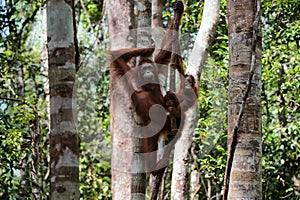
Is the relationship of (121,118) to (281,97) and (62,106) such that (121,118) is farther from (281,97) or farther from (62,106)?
(281,97)

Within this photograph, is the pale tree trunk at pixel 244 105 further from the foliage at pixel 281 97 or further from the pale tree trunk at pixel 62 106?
the foliage at pixel 281 97

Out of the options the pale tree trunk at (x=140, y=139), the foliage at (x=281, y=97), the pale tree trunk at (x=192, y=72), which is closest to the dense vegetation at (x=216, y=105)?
the foliage at (x=281, y=97)

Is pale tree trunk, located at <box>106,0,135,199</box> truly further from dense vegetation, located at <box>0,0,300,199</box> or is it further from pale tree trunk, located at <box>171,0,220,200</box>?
dense vegetation, located at <box>0,0,300,199</box>

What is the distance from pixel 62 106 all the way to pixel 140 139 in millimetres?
1452

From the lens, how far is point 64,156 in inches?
66.8

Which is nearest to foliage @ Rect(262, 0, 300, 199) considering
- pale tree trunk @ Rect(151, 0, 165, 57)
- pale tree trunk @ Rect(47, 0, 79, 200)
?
pale tree trunk @ Rect(151, 0, 165, 57)

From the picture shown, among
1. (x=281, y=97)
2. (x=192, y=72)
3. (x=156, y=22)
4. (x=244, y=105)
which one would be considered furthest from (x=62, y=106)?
(x=281, y=97)

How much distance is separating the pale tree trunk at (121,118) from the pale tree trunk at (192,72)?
0.84 metres

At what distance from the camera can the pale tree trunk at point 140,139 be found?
2.87m

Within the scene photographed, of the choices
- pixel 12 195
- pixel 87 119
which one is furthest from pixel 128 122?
pixel 87 119

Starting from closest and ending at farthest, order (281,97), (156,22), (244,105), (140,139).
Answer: (244,105) < (140,139) < (156,22) < (281,97)

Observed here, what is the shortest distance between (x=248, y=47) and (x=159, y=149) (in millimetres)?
2109

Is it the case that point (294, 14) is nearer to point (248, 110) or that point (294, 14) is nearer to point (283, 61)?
point (283, 61)

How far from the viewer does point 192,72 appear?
389 cm
